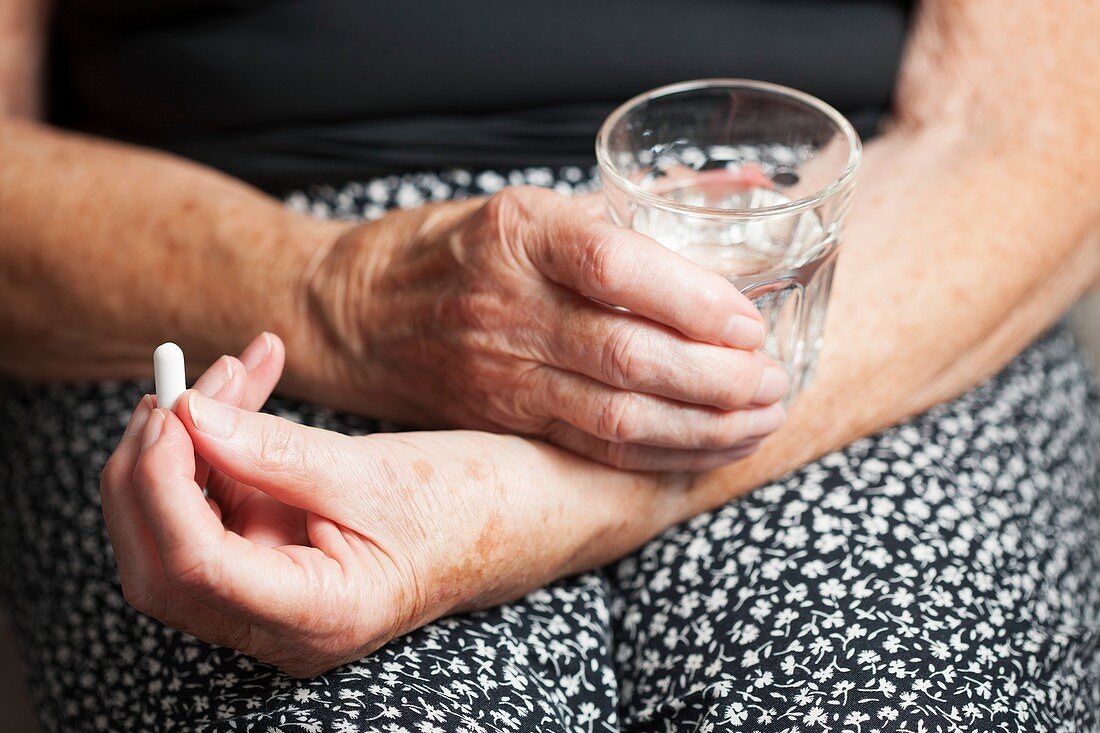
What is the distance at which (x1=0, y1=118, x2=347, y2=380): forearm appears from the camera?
828mm

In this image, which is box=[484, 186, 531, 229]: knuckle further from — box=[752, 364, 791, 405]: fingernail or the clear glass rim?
box=[752, 364, 791, 405]: fingernail

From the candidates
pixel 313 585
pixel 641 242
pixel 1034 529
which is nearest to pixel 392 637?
pixel 313 585

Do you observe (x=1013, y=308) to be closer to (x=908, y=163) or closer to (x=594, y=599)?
(x=908, y=163)

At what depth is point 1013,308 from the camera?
2.87 ft

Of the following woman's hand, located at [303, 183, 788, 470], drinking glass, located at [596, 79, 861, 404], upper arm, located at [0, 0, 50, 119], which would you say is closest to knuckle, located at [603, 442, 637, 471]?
woman's hand, located at [303, 183, 788, 470]

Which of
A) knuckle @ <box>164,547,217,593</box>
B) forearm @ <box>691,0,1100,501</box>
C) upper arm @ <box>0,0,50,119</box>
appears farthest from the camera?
upper arm @ <box>0,0,50,119</box>

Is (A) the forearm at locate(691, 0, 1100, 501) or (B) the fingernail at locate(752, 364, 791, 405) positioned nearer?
(B) the fingernail at locate(752, 364, 791, 405)

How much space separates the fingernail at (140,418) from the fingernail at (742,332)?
33cm

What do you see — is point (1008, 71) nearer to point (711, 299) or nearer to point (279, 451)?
point (711, 299)

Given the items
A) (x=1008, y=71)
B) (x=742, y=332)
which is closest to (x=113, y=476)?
(x=742, y=332)

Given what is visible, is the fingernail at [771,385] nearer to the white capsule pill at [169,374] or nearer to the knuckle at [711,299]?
the knuckle at [711,299]

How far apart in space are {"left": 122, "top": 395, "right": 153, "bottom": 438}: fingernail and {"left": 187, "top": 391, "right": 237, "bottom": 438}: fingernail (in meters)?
0.04

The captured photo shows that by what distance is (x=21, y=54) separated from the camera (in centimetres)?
99

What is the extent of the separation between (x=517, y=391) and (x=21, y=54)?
0.66 meters
